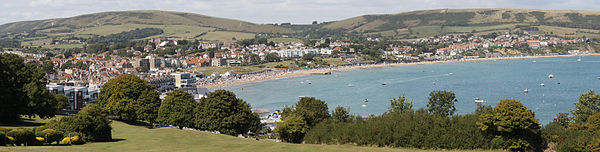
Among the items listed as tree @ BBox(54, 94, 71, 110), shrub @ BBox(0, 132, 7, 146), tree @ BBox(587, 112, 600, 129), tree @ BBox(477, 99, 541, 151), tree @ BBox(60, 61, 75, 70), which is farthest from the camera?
tree @ BBox(60, 61, 75, 70)

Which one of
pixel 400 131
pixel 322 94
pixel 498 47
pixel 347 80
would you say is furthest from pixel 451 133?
pixel 498 47

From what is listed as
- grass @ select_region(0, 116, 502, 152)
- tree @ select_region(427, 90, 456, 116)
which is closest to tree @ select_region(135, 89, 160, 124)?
grass @ select_region(0, 116, 502, 152)

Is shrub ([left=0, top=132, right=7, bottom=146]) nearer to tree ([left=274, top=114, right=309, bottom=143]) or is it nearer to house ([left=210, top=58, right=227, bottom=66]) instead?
tree ([left=274, top=114, right=309, bottom=143])

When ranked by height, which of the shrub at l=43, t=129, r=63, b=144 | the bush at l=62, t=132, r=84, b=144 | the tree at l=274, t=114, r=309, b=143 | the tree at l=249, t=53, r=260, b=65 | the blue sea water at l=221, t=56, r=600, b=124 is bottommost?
the blue sea water at l=221, t=56, r=600, b=124

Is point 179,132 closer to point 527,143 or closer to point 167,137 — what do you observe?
point 167,137

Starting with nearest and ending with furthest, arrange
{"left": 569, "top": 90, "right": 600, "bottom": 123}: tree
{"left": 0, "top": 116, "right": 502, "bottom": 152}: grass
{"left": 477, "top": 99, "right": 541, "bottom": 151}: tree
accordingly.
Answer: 1. {"left": 0, "top": 116, "right": 502, "bottom": 152}: grass
2. {"left": 477, "top": 99, "right": 541, "bottom": 151}: tree
3. {"left": 569, "top": 90, "right": 600, "bottom": 123}: tree

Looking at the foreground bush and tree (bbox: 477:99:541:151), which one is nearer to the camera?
tree (bbox: 477:99:541:151)

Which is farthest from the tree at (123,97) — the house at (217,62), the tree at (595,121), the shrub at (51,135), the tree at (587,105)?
the house at (217,62)
